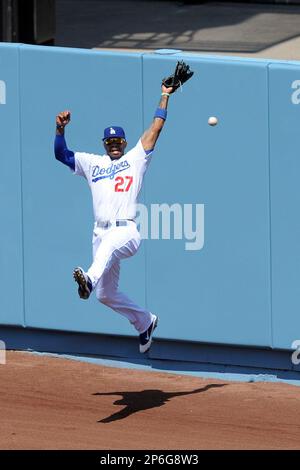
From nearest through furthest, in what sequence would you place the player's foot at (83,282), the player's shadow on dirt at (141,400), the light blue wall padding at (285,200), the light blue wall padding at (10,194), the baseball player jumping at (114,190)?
the player's foot at (83,282) → the baseball player jumping at (114,190) → the player's shadow on dirt at (141,400) → the light blue wall padding at (285,200) → the light blue wall padding at (10,194)

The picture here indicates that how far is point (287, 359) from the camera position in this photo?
11.0m

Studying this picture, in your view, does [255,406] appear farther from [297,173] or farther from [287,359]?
[297,173]

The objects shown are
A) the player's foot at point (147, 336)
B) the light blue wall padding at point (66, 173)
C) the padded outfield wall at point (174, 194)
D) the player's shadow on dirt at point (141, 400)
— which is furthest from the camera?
the light blue wall padding at point (66, 173)

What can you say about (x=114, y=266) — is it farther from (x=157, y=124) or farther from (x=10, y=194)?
(x=10, y=194)

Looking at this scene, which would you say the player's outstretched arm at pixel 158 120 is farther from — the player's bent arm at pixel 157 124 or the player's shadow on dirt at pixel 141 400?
the player's shadow on dirt at pixel 141 400

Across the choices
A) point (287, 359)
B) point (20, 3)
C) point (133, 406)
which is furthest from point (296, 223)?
point (20, 3)

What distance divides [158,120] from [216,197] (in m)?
1.33

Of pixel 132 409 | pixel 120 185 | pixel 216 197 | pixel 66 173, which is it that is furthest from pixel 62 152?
pixel 132 409

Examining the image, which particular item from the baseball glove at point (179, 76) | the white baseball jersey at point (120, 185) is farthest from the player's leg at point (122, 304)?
the baseball glove at point (179, 76)

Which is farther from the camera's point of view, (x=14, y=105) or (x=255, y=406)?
(x=14, y=105)

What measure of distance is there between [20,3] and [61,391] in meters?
7.44

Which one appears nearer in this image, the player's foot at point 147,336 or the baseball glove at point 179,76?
the baseball glove at point 179,76

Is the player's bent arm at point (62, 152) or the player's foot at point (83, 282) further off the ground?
the player's bent arm at point (62, 152)

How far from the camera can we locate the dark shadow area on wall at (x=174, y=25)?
1795 cm
